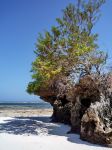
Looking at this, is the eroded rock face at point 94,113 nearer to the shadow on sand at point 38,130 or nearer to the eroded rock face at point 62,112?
the shadow on sand at point 38,130

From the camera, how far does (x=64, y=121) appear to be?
21062mm

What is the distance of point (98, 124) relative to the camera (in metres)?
12.4

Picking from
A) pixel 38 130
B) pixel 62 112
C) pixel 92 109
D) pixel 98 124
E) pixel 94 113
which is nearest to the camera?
pixel 98 124

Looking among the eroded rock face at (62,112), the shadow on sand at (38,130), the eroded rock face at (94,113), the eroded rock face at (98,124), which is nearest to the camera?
the eroded rock face at (98,124)

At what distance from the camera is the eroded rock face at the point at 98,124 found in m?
11.9

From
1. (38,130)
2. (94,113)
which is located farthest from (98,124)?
(38,130)

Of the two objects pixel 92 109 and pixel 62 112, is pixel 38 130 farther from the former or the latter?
pixel 62 112

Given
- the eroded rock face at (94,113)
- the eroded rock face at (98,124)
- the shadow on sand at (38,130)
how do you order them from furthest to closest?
1. the shadow on sand at (38,130)
2. the eroded rock face at (94,113)
3. the eroded rock face at (98,124)

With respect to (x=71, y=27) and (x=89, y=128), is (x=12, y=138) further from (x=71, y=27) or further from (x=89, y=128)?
(x=71, y=27)

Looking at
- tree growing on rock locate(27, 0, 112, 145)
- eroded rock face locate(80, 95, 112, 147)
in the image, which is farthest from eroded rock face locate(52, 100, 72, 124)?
eroded rock face locate(80, 95, 112, 147)

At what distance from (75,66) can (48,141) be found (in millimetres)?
5604

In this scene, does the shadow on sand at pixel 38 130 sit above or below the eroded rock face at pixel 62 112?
below

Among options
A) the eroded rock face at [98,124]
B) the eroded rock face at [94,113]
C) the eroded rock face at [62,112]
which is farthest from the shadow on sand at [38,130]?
the eroded rock face at [62,112]

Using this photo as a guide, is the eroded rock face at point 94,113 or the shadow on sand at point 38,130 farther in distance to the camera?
the shadow on sand at point 38,130
